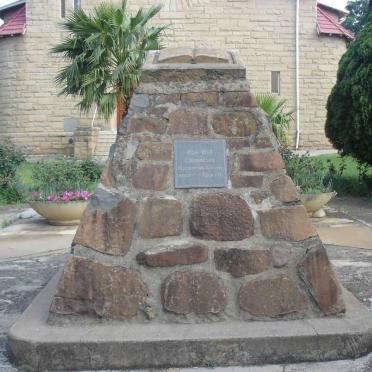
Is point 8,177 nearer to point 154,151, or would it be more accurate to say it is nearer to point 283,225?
point 154,151

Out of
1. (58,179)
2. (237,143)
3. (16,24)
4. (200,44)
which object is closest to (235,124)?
(237,143)

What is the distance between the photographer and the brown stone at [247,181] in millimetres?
3402

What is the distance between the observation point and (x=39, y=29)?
21.1 metres

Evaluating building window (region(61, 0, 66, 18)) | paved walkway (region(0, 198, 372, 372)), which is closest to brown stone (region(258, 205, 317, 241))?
paved walkway (region(0, 198, 372, 372))

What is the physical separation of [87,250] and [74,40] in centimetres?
1091

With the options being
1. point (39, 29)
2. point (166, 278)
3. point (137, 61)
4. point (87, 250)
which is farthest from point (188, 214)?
point (39, 29)

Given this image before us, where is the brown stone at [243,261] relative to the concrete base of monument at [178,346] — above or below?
above

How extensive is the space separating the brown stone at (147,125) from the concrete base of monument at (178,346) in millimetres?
1201

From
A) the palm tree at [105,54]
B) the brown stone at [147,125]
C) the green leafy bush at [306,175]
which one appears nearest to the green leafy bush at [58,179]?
the green leafy bush at [306,175]

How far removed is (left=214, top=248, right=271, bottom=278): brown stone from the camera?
3314 millimetres

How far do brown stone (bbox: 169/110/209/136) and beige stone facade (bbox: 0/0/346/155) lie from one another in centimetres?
1788

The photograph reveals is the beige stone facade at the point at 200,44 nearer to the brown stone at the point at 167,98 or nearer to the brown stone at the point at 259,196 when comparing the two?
the brown stone at the point at 167,98

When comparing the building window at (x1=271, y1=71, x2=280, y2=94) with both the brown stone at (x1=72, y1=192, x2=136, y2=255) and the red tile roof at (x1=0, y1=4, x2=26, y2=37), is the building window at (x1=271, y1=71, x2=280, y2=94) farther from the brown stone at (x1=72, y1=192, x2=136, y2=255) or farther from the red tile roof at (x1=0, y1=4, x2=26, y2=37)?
the brown stone at (x1=72, y1=192, x2=136, y2=255)

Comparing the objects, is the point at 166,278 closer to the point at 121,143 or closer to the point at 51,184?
the point at 121,143
